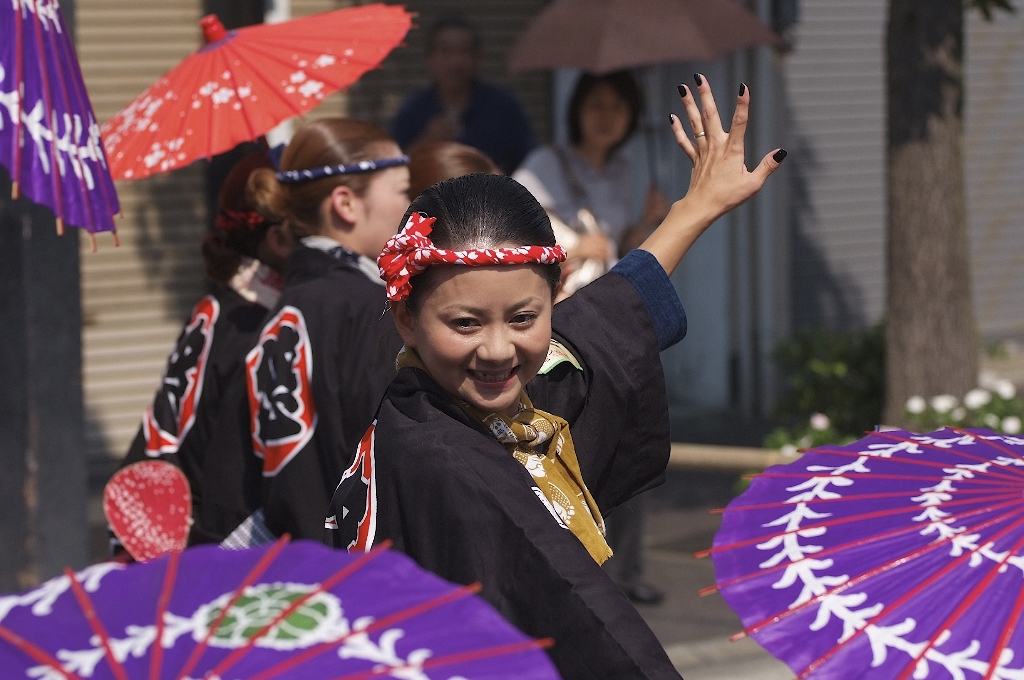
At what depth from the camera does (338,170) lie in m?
3.23

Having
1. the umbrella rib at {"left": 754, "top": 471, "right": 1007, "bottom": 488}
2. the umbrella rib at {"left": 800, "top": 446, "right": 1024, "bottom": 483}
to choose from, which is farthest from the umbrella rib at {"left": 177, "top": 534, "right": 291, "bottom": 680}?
the umbrella rib at {"left": 800, "top": 446, "right": 1024, "bottom": 483}

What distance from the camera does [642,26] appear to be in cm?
650

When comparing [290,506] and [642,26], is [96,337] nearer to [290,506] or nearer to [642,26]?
[642,26]

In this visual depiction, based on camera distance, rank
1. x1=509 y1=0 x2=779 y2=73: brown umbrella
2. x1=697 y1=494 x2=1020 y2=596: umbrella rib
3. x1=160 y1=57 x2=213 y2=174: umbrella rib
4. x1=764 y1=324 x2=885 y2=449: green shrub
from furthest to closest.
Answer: x1=764 y1=324 x2=885 y2=449: green shrub
x1=509 y1=0 x2=779 y2=73: brown umbrella
x1=160 y1=57 x2=213 y2=174: umbrella rib
x1=697 y1=494 x2=1020 y2=596: umbrella rib

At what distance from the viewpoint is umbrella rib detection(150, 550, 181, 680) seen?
1.37 meters

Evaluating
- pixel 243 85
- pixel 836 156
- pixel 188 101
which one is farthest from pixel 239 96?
pixel 836 156

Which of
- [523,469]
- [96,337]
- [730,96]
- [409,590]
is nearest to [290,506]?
[523,469]

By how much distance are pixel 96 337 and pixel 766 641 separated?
6103mm

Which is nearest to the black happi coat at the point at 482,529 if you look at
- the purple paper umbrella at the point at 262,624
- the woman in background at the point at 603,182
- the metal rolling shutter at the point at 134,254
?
the purple paper umbrella at the point at 262,624

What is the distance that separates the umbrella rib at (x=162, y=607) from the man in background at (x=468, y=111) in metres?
4.55

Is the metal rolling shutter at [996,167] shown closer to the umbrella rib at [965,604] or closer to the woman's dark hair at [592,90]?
the woman's dark hair at [592,90]

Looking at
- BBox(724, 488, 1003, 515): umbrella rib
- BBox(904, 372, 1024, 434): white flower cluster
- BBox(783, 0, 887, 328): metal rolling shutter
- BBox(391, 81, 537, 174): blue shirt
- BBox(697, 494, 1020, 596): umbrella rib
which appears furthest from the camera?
BBox(783, 0, 887, 328): metal rolling shutter

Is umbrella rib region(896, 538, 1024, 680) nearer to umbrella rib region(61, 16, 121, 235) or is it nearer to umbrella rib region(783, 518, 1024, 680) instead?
umbrella rib region(783, 518, 1024, 680)

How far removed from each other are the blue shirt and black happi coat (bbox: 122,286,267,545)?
254cm
